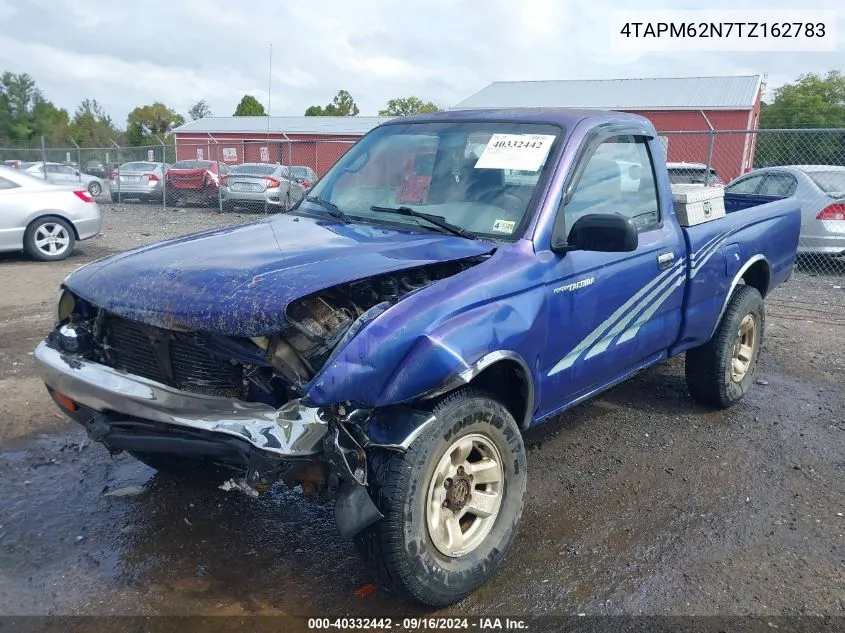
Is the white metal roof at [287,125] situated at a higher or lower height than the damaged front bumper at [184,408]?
higher

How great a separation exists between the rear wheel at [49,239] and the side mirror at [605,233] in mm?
9662

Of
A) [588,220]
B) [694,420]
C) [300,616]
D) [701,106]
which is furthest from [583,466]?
[701,106]

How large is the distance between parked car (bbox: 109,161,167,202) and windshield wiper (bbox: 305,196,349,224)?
58.3ft

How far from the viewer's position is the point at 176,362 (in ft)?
9.51

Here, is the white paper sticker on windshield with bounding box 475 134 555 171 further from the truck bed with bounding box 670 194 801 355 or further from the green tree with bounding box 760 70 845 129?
the green tree with bounding box 760 70 845 129

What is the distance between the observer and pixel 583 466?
432 centimetres

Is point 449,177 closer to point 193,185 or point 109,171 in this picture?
point 193,185

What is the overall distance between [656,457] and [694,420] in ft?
2.48

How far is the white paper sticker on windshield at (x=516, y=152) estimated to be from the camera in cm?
365

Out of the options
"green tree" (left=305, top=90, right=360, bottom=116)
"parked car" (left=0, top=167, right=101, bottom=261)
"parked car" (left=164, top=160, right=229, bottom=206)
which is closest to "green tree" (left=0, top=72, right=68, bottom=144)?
"green tree" (left=305, top=90, right=360, bottom=116)

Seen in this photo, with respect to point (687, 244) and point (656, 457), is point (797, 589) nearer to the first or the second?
point (656, 457)

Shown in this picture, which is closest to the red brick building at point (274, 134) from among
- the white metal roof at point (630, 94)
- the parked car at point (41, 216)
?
the white metal roof at point (630, 94)

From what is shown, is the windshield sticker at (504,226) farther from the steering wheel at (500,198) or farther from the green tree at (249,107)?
the green tree at (249,107)

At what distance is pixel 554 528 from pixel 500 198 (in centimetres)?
166
